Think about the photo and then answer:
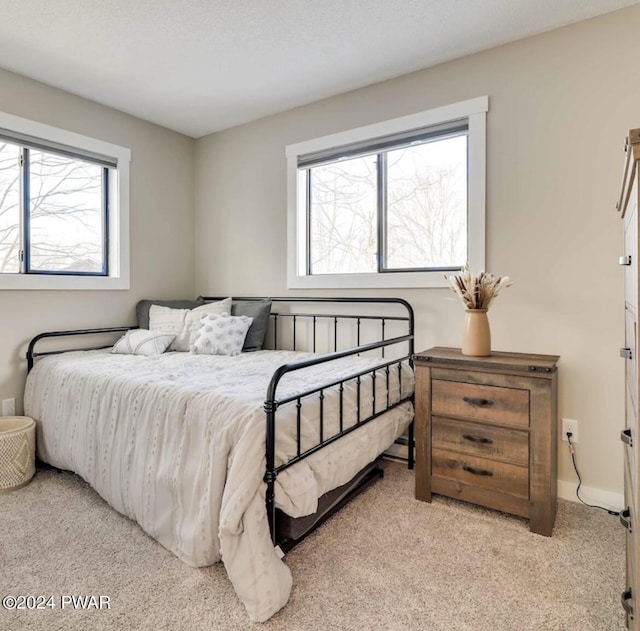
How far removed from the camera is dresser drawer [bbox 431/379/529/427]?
177 centimetres

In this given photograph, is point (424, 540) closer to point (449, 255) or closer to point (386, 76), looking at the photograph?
point (449, 255)

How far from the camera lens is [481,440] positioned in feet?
6.11

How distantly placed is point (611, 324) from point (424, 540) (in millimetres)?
1334

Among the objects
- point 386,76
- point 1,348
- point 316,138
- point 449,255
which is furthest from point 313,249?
point 1,348

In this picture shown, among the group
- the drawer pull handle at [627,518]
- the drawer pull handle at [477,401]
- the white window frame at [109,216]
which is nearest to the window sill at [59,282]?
the white window frame at [109,216]

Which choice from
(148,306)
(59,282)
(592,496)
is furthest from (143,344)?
(592,496)

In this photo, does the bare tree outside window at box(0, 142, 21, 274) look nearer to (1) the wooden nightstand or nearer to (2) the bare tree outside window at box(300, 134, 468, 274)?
(2) the bare tree outside window at box(300, 134, 468, 274)

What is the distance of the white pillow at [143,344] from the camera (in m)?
2.68

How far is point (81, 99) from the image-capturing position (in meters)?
2.81

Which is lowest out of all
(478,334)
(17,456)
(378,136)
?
(17,456)

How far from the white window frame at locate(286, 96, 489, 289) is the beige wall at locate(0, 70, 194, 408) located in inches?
42.3

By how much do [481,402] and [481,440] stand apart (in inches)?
6.9

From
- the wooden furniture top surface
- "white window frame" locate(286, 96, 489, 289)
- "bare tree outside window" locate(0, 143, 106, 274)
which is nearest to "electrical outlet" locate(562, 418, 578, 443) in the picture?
the wooden furniture top surface

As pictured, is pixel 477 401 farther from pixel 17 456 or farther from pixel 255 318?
pixel 17 456
